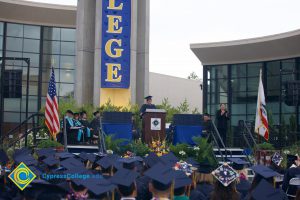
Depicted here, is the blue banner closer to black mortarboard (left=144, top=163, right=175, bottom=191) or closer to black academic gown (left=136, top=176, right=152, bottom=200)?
black academic gown (left=136, top=176, right=152, bottom=200)

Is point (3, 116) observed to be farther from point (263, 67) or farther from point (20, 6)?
point (263, 67)

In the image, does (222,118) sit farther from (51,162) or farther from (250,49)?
(250,49)

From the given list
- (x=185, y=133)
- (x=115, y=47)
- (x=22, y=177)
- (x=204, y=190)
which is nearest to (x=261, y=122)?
(x=185, y=133)

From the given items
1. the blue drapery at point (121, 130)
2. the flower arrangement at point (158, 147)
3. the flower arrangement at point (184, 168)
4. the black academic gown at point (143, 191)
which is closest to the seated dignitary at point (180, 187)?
the black academic gown at point (143, 191)

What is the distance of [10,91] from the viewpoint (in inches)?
870

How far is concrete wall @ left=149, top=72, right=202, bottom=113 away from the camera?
4003cm

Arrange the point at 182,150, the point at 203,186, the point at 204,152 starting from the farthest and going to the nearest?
the point at 182,150 → the point at 204,152 → the point at 203,186

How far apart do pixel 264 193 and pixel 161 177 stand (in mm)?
1378

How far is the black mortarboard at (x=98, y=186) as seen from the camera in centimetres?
655

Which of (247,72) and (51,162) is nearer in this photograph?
(51,162)

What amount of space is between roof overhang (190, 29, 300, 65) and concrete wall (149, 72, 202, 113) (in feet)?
20.9

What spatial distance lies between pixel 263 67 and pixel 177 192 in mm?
25913

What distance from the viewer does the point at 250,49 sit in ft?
104

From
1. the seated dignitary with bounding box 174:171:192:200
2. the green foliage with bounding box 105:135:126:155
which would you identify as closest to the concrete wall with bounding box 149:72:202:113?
the green foliage with bounding box 105:135:126:155
